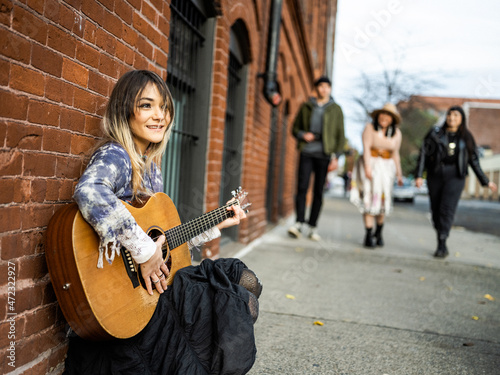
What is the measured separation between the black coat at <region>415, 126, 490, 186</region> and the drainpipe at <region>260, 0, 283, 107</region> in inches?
80.8

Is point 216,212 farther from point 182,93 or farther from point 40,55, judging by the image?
point 182,93

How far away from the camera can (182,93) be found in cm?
393

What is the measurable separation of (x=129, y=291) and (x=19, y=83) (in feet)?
2.88

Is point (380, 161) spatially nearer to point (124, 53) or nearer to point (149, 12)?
point (149, 12)

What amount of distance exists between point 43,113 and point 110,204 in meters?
Answer: 0.47

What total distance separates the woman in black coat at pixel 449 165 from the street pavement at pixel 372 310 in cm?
53

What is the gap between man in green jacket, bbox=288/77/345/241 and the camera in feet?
20.8

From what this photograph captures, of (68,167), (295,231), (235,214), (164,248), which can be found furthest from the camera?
(295,231)

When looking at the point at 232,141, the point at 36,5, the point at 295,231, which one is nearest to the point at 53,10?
the point at 36,5

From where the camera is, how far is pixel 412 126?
28109 millimetres

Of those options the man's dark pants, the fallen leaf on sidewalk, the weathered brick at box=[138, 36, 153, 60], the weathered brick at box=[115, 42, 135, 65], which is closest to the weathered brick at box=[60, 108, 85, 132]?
the weathered brick at box=[115, 42, 135, 65]

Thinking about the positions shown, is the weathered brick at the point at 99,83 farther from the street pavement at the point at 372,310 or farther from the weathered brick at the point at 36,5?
the street pavement at the point at 372,310

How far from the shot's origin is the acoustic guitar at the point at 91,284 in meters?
1.61

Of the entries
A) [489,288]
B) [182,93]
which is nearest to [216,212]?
[182,93]
